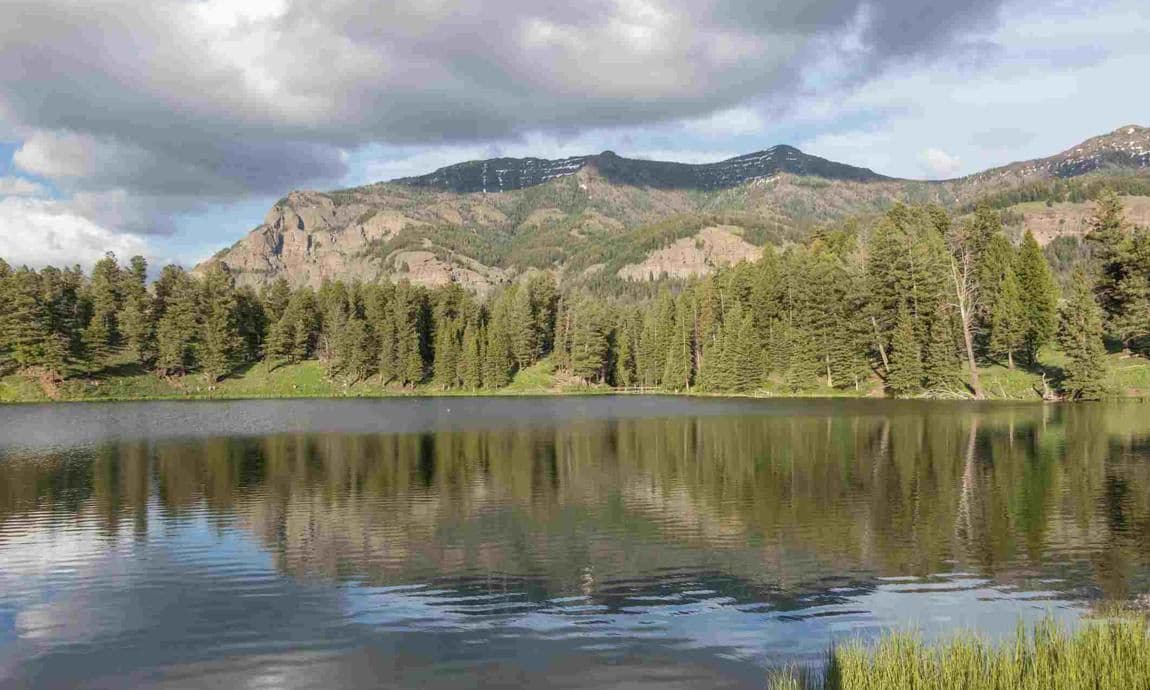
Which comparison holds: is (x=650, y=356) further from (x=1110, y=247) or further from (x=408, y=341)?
(x=1110, y=247)

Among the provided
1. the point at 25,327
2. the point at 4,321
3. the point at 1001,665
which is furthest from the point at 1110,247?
the point at 4,321

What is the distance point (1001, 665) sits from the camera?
12836mm

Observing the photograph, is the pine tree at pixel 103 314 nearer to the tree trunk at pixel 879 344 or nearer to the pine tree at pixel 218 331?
the pine tree at pixel 218 331

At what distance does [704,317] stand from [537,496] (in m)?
114

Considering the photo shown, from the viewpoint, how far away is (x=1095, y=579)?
21.2m

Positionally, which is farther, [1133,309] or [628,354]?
[628,354]

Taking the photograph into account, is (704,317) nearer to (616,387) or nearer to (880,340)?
(616,387)

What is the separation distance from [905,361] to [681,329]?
49975 millimetres

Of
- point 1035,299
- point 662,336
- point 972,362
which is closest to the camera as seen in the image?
point 972,362

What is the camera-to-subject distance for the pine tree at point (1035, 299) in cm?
9712

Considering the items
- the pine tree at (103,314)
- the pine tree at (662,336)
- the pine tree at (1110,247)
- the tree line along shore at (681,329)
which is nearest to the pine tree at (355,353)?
the tree line along shore at (681,329)

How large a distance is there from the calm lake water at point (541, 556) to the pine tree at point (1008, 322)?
1897 inches

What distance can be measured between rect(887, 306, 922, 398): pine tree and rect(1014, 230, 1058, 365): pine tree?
13163mm

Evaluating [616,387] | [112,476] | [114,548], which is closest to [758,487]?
[114,548]
